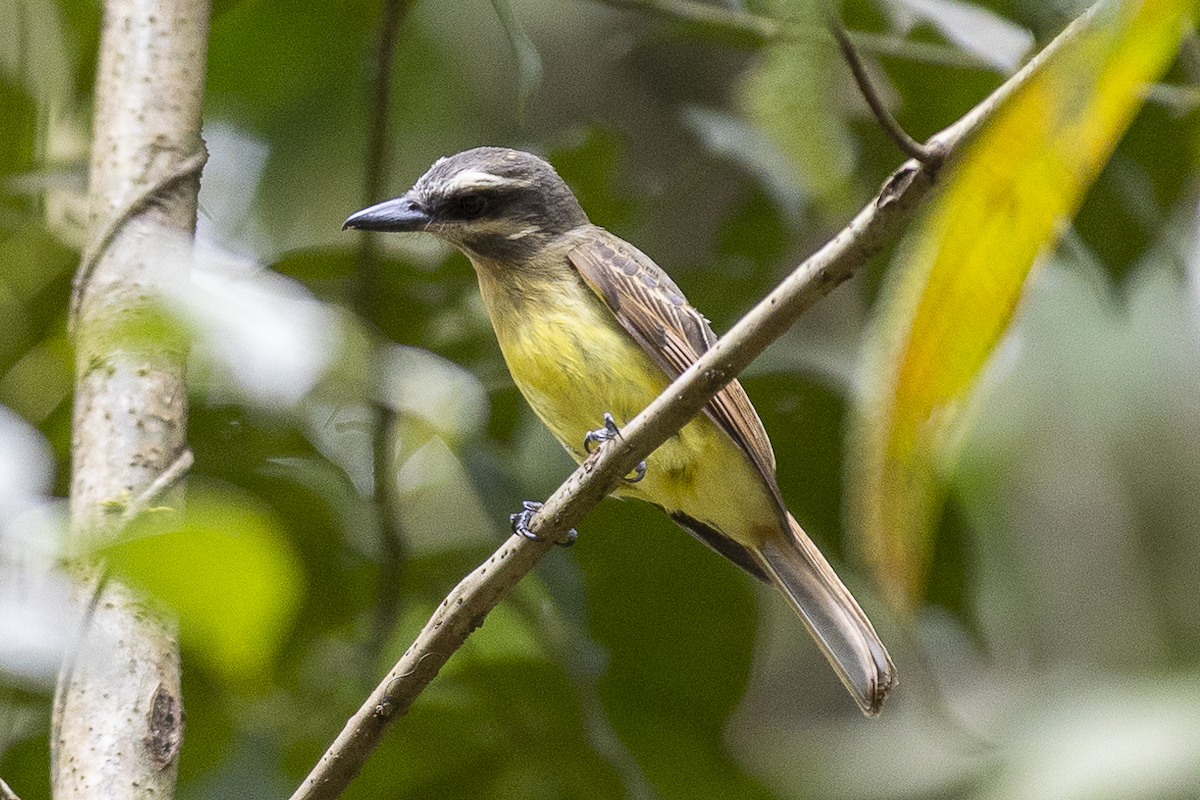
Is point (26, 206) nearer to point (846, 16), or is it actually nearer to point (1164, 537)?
point (846, 16)

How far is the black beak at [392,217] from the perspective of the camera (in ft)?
6.31

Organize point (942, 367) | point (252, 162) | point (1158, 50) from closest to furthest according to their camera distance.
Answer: point (1158, 50), point (942, 367), point (252, 162)

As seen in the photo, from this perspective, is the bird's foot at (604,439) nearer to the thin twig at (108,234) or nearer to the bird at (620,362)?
the bird at (620,362)

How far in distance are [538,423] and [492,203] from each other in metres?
0.45

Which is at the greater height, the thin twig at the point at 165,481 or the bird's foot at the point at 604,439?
the bird's foot at the point at 604,439

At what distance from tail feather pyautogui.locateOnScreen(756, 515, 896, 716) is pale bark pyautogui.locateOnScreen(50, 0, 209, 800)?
0.96 m

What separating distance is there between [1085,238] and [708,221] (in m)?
1.39

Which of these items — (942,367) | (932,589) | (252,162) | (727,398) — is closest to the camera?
(942,367)

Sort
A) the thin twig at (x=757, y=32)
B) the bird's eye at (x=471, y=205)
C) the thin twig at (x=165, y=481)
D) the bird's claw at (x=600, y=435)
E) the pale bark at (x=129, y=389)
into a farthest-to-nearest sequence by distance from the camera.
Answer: the thin twig at (x=757, y=32), the bird's eye at (x=471, y=205), the bird's claw at (x=600, y=435), the thin twig at (x=165, y=481), the pale bark at (x=129, y=389)

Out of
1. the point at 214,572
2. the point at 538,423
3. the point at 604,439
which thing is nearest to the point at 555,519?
the point at 604,439

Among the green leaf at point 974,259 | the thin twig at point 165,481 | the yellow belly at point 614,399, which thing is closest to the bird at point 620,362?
the yellow belly at point 614,399

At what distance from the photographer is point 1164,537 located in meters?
4.31

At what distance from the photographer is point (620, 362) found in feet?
6.54

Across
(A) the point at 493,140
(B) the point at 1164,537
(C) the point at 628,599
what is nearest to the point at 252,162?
(A) the point at 493,140
